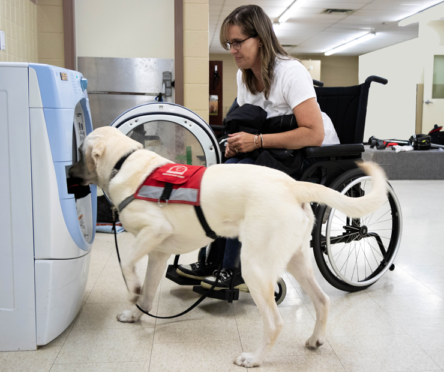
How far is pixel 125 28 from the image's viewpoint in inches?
157

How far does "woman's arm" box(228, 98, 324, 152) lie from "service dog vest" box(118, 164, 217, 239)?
480mm

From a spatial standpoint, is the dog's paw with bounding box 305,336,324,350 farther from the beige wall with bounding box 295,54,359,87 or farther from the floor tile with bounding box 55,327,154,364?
the beige wall with bounding box 295,54,359,87

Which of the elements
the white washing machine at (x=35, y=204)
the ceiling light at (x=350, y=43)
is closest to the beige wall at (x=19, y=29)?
the white washing machine at (x=35, y=204)

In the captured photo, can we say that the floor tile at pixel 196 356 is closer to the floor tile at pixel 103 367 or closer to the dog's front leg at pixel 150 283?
the floor tile at pixel 103 367

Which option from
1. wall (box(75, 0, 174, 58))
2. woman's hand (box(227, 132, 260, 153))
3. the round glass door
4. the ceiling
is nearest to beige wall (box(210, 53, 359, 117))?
the ceiling

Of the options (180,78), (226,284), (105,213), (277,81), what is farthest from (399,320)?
(180,78)

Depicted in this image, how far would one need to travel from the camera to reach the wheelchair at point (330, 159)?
74.7 inches

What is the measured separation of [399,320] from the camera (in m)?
1.83

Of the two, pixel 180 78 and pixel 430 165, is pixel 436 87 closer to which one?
pixel 430 165

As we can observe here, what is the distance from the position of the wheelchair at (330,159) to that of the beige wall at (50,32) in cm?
193

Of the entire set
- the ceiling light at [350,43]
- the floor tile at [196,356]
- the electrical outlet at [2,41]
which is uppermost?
the ceiling light at [350,43]

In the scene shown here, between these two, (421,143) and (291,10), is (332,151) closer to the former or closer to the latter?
(421,143)

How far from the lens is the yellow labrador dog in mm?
1318

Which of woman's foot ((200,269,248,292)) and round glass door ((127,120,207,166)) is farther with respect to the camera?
round glass door ((127,120,207,166))
